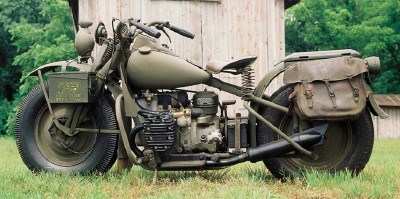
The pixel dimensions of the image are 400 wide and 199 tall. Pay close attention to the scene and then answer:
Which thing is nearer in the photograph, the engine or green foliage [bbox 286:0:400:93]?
the engine

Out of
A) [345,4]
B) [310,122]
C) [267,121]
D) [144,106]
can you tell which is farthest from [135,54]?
[345,4]

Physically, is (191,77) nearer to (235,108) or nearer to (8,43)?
(235,108)

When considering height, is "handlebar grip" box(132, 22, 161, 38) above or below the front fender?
above

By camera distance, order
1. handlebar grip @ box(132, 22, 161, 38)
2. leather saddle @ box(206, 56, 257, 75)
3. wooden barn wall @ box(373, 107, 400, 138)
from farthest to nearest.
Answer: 1. wooden barn wall @ box(373, 107, 400, 138)
2. leather saddle @ box(206, 56, 257, 75)
3. handlebar grip @ box(132, 22, 161, 38)

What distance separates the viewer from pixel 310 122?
16.4 feet

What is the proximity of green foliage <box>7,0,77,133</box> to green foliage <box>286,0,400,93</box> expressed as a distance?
12992mm

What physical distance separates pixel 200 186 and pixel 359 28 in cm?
2752

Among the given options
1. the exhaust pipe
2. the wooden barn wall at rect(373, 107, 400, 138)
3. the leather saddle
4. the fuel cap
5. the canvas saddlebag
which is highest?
the fuel cap

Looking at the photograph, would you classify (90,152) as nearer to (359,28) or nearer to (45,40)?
(45,40)

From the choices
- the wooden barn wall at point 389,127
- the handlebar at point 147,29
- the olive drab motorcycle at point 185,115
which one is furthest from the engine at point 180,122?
the wooden barn wall at point 389,127

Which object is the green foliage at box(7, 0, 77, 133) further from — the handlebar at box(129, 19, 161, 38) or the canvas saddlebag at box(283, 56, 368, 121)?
the canvas saddlebag at box(283, 56, 368, 121)

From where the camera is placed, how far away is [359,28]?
3055 centimetres

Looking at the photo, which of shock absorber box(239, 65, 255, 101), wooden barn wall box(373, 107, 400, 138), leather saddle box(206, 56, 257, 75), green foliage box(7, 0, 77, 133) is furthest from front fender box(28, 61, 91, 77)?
wooden barn wall box(373, 107, 400, 138)

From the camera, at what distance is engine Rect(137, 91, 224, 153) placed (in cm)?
497
